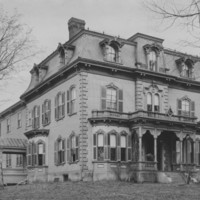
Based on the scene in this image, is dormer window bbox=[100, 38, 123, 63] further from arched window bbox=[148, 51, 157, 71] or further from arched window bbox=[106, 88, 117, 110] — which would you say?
arched window bbox=[148, 51, 157, 71]

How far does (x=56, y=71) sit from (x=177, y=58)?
11606 millimetres

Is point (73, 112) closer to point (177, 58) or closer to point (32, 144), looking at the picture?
point (32, 144)

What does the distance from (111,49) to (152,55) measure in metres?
3.98

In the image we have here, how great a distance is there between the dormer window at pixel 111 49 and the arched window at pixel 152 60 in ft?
9.89

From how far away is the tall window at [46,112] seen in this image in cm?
3856

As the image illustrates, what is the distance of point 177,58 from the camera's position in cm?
4047

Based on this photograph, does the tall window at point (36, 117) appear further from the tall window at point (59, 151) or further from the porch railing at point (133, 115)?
the porch railing at point (133, 115)

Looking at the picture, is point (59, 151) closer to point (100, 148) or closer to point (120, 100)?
point (100, 148)

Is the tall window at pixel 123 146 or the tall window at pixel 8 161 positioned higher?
the tall window at pixel 123 146

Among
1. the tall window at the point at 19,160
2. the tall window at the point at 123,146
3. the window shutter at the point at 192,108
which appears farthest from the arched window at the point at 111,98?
the tall window at the point at 19,160

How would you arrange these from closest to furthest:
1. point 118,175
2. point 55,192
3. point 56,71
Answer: point 55,192, point 118,175, point 56,71

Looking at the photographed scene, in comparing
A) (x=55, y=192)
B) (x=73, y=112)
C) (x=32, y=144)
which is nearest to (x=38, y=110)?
(x=32, y=144)

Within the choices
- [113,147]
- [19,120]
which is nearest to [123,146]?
[113,147]

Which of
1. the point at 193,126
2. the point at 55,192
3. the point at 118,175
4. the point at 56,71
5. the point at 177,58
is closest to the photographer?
the point at 55,192
